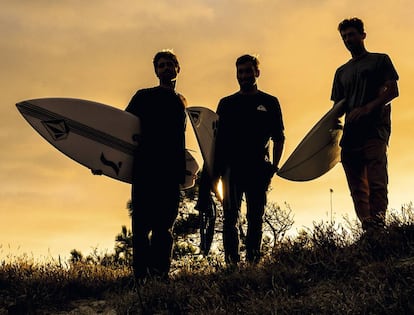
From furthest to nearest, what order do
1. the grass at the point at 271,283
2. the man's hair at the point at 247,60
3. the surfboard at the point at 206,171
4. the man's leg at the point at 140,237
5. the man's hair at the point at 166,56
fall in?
the surfboard at the point at 206,171, the man's hair at the point at 247,60, the man's hair at the point at 166,56, the man's leg at the point at 140,237, the grass at the point at 271,283

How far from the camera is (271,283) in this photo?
479cm

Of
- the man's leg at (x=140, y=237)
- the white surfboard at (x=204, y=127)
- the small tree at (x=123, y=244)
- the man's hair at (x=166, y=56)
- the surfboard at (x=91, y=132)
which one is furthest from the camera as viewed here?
the small tree at (x=123, y=244)

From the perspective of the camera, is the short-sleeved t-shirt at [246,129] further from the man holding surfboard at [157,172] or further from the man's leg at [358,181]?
the man's leg at [358,181]

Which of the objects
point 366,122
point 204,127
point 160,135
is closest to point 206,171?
point 204,127

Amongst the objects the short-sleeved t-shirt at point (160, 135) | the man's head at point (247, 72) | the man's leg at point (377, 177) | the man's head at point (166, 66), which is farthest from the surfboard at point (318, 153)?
the man's head at point (166, 66)

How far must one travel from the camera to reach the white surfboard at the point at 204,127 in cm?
667

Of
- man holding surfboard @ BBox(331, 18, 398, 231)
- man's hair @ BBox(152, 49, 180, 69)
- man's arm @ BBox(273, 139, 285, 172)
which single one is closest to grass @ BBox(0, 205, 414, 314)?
man holding surfboard @ BBox(331, 18, 398, 231)

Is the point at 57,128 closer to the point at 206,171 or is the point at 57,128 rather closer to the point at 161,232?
the point at 206,171

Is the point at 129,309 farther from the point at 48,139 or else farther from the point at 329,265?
the point at 48,139

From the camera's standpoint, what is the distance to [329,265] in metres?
4.99

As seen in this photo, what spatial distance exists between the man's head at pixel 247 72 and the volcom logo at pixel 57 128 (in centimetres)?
220

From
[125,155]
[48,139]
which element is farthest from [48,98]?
[125,155]

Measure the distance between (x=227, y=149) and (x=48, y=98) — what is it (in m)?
2.48

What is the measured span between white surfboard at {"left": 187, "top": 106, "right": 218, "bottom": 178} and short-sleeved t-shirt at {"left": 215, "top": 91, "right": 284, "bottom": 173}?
642 mm
